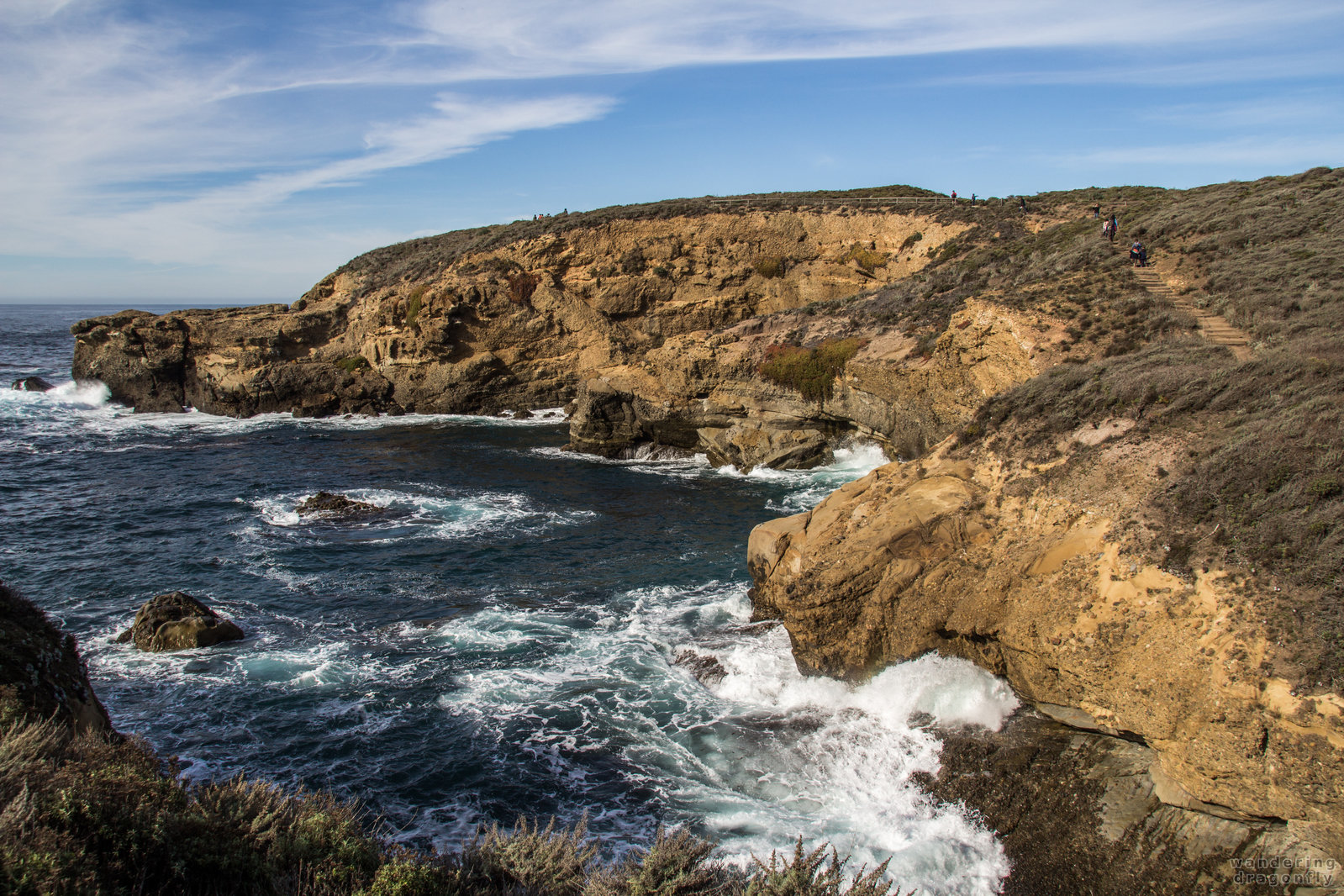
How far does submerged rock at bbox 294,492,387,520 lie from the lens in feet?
83.1

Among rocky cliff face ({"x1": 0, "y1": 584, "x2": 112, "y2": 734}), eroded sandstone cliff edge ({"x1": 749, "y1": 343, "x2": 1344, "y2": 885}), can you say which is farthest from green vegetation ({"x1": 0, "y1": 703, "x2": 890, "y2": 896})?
eroded sandstone cliff edge ({"x1": 749, "y1": 343, "x2": 1344, "y2": 885})

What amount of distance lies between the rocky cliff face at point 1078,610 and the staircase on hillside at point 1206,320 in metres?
7.19

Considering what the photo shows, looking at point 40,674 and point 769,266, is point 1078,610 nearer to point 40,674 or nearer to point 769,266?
point 40,674

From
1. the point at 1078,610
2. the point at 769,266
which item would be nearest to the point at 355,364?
the point at 769,266

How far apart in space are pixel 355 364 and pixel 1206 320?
46661 mm

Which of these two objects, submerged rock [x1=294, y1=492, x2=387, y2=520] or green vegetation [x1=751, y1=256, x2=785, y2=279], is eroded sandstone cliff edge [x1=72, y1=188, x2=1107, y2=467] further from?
submerged rock [x1=294, y1=492, x2=387, y2=520]

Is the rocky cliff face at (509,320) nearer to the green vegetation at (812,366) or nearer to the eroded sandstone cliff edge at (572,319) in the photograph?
the eroded sandstone cliff edge at (572,319)

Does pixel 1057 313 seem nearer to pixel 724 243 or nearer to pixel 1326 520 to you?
pixel 1326 520

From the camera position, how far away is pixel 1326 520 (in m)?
8.30

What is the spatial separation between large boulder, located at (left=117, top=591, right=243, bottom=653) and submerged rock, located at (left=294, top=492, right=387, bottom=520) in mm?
8507

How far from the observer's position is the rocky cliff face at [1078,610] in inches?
300

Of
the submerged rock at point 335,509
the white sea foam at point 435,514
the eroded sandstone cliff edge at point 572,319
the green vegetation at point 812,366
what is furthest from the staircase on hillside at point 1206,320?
the submerged rock at point 335,509

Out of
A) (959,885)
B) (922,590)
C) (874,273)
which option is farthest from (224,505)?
(874,273)

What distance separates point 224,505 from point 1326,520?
30.9 metres
